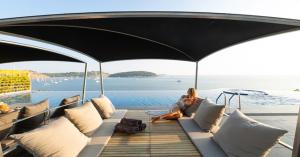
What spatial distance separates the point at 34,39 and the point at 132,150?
323cm

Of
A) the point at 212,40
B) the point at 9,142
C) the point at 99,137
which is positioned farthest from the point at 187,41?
the point at 9,142

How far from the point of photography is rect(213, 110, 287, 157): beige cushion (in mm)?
2174

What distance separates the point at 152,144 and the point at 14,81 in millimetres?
18990

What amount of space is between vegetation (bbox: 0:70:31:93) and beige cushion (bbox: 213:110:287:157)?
1760cm

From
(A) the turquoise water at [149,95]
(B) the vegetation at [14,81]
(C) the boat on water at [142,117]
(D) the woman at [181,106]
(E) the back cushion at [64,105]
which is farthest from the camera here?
(B) the vegetation at [14,81]

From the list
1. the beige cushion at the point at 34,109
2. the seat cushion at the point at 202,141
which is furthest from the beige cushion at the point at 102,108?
the seat cushion at the point at 202,141

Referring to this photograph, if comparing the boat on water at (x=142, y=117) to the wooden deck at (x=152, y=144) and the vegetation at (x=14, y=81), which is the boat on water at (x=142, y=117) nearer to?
the wooden deck at (x=152, y=144)

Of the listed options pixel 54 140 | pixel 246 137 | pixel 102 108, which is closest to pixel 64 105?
pixel 102 108

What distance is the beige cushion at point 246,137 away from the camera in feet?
7.13

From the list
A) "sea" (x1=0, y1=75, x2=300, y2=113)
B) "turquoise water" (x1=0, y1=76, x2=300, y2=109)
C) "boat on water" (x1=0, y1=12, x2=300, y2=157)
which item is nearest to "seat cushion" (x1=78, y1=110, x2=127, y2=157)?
"boat on water" (x1=0, y1=12, x2=300, y2=157)

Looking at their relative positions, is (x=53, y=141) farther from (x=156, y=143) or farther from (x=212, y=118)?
(x=212, y=118)

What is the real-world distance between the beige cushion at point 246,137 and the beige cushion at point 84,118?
190 centimetres

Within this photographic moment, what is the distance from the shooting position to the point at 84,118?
3391mm

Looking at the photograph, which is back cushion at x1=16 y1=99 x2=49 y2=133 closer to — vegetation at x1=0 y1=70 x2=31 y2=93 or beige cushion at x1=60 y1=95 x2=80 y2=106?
beige cushion at x1=60 y1=95 x2=80 y2=106
